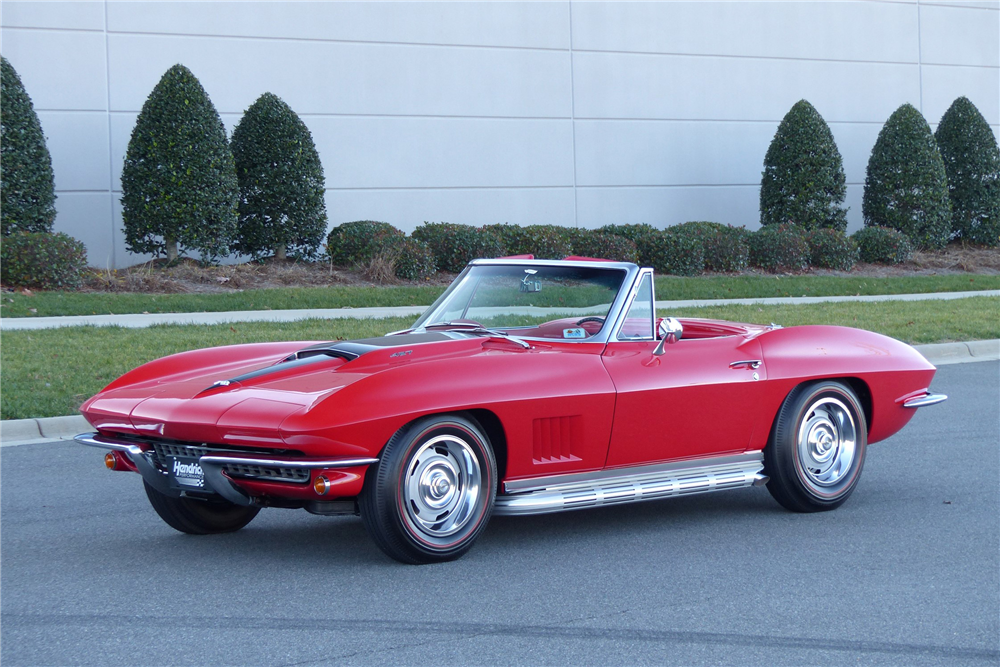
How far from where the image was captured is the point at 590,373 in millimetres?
5355

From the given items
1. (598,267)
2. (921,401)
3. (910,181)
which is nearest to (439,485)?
(598,267)

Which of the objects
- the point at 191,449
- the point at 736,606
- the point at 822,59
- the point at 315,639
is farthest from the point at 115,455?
the point at 822,59

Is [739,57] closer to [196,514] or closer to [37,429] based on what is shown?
[37,429]

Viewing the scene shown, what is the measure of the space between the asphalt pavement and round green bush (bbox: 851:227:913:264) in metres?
16.5

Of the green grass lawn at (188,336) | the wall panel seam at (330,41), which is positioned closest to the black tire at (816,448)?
the green grass lawn at (188,336)

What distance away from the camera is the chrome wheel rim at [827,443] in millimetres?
6028

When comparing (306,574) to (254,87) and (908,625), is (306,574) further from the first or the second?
(254,87)

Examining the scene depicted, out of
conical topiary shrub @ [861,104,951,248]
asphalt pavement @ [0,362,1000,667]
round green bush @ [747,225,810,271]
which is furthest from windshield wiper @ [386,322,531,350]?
conical topiary shrub @ [861,104,951,248]

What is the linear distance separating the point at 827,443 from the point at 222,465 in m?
3.31

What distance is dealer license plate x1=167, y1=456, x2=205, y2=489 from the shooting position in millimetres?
4750

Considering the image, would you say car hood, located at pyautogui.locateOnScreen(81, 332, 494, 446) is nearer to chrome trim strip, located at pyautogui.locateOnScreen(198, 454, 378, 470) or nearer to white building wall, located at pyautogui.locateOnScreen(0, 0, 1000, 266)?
chrome trim strip, located at pyautogui.locateOnScreen(198, 454, 378, 470)

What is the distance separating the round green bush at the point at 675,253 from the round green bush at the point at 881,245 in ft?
13.8

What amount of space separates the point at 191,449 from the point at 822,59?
22.2m

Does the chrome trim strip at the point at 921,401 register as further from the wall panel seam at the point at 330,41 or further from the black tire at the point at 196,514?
the wall panel seam at the point at 330,41
